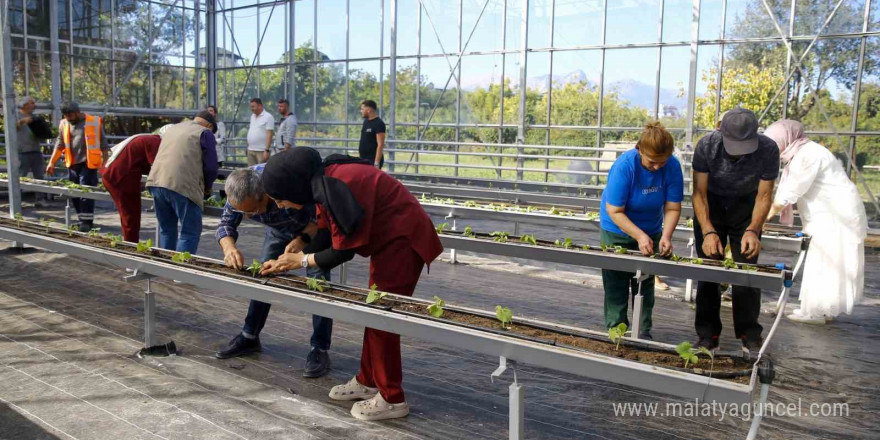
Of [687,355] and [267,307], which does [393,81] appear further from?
[687,355]

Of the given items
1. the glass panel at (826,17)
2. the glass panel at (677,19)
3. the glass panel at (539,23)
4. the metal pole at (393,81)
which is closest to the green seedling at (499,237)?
the glass panel at (826,17)

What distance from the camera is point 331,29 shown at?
1767cm

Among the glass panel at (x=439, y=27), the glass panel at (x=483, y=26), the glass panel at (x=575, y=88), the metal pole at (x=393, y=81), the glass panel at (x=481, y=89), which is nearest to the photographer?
the glass panel at (x=575, y=88)

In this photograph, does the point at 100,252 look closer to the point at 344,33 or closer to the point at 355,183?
the point at 355,183

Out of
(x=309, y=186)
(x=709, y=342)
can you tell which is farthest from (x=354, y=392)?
(x=709, y=342)

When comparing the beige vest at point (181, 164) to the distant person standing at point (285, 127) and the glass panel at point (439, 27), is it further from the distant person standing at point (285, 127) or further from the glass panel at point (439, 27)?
the glass panel at point (439, 27)

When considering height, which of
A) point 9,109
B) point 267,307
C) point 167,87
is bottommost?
point 267,307

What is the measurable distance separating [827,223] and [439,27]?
11.8 m

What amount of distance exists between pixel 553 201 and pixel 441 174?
23.7 ft

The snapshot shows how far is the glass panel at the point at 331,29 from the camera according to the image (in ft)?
57.5

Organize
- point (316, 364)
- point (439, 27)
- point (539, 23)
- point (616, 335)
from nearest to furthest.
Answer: point (616, 335) < point (316, 364) < point (539, 23) < point (439, 27)

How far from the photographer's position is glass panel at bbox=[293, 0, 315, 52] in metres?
18.0

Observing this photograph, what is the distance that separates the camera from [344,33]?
17469 mm

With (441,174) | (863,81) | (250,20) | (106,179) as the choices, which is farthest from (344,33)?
(106,179)
